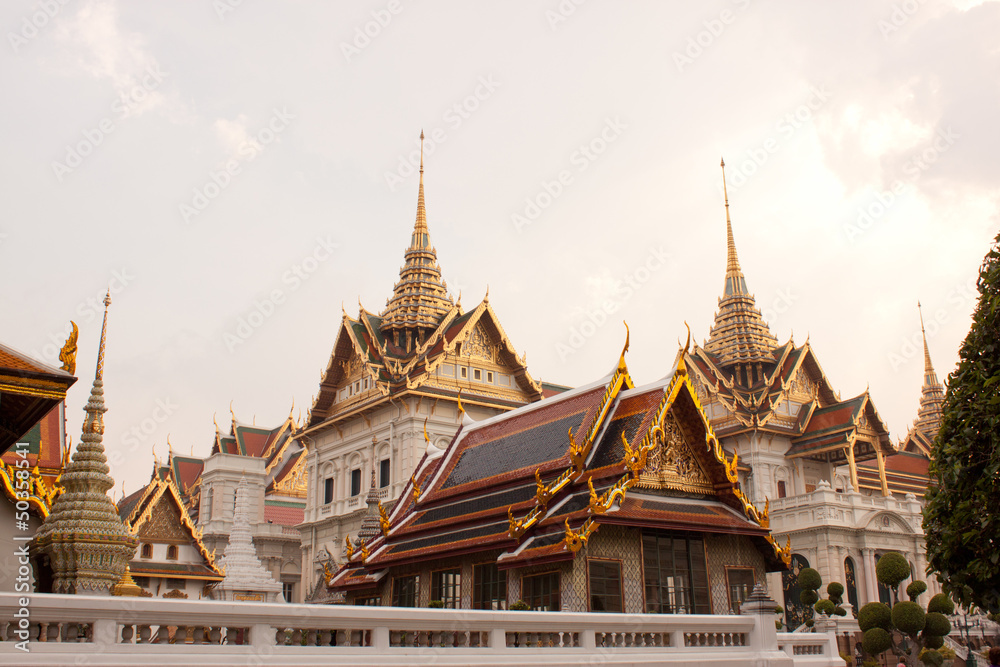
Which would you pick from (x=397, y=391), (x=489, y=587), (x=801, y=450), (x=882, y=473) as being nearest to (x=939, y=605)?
(x=489, y=587)

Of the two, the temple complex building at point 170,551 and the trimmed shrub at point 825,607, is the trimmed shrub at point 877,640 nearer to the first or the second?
the trimmed shrub at point 825,607

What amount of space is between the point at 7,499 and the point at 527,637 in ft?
24.6

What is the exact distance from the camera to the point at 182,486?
201 ft

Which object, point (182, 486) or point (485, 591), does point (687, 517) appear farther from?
point (182, 486)

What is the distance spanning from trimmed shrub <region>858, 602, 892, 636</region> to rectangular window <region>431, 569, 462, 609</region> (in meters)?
15.3

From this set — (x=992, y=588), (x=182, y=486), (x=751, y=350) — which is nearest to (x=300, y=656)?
(x=992, y=588)

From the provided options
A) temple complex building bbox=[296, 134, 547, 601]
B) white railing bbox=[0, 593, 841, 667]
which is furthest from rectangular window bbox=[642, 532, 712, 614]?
temple complex building bbox=[296, 134, 547, 601]

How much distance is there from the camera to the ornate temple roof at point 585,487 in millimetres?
12445

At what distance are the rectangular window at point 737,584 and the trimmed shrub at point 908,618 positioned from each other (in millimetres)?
12737

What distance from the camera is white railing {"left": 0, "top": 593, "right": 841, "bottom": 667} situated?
6.58m

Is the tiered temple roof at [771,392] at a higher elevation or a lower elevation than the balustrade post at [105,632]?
higher

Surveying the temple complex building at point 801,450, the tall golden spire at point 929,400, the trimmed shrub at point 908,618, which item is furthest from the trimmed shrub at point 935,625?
the tall golden spire at point 929,400

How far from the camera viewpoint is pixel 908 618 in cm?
2377

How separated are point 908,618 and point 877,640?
1.03m
